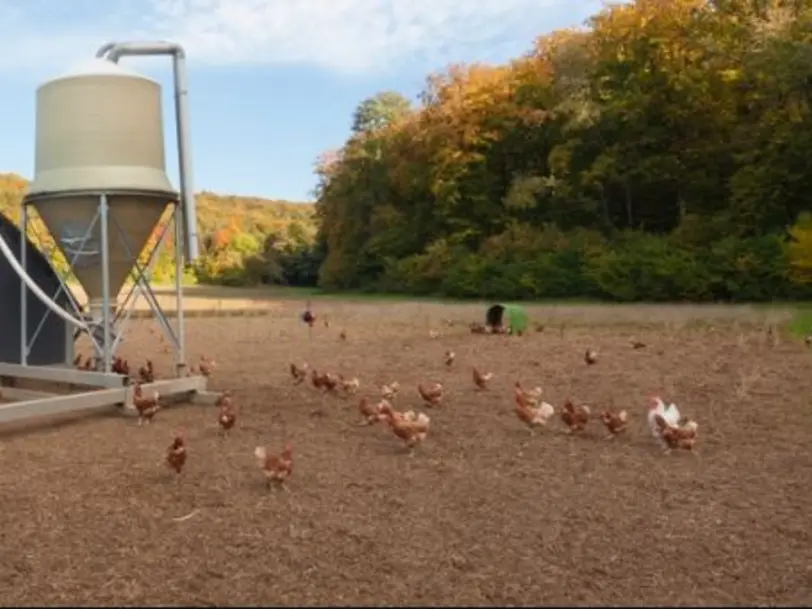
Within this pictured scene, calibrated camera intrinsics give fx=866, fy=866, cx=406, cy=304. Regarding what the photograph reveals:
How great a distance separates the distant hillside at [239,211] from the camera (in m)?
54.9

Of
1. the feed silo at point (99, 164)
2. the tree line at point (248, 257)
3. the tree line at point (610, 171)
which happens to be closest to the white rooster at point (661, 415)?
the feed silo at point (99, 164)

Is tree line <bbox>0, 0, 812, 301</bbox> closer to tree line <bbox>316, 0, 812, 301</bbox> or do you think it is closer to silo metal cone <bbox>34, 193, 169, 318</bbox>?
tree line <bbox>316, 0, 812, 301</bbox>

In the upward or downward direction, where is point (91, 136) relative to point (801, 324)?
upward

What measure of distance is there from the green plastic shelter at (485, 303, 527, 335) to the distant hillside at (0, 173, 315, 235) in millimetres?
35783

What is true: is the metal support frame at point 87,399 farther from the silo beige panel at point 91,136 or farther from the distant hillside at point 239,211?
the distant hillside at point 239,211

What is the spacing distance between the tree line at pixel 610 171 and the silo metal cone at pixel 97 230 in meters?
17.1

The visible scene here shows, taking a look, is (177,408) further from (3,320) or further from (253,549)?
(253,549)

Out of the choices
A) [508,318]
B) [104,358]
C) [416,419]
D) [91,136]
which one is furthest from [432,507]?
[508,318]

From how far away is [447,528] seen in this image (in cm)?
444

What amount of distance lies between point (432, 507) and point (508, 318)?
35.1 ft

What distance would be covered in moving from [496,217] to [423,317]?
16060 millimetres

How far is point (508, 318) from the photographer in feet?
50.4

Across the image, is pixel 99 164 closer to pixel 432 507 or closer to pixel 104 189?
pixel 104 189

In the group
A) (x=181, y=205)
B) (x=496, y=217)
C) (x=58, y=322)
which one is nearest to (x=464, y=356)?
(x=181, y=205)
